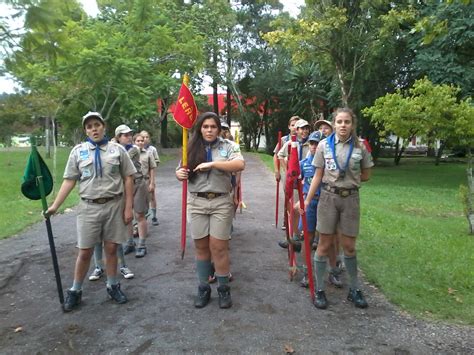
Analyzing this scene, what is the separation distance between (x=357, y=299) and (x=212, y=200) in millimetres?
1764

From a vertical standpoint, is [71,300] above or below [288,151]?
below

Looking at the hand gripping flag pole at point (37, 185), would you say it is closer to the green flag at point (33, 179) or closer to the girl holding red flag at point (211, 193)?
the green flag at point (33, 179)

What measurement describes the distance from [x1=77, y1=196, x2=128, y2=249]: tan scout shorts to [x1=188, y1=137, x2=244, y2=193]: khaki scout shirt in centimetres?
79

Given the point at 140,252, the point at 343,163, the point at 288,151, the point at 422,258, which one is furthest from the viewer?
the point at 422,258

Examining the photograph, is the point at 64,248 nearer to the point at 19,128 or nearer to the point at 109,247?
the point at 109,247

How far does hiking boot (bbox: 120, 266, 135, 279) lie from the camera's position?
18.3ft

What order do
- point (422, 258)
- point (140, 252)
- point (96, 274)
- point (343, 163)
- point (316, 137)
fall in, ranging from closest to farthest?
point (343, 163)
point (96, 274)
point (316, 137)
point (140, 252)
point (422, 258)

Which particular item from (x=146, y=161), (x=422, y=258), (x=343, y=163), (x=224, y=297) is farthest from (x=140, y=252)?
(x=422, y=258)

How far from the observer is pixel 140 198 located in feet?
22.1

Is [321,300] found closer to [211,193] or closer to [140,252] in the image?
[211,193]

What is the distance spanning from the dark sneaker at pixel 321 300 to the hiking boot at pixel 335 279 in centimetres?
60

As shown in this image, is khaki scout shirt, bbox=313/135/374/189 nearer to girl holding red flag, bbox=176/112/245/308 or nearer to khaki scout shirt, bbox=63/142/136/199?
girl holding red flag, bbox=176/112/245/308

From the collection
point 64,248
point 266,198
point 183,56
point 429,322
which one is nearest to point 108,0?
point 183,56

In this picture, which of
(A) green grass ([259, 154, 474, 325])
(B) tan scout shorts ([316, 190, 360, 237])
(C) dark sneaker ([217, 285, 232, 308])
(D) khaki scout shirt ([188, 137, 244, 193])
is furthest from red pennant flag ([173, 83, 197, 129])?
(A) green grass ([259, 154, 474, 325])
